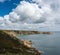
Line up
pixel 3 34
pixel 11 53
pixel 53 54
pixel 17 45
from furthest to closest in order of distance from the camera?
pixel 53 54 < pixel 3 34 < pixel 17 45 < pixel 11 53

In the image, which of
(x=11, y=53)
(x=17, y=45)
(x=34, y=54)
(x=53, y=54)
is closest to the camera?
(x=11, y=53)

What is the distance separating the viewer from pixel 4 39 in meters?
47.4

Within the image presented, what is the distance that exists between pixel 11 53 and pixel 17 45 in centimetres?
616

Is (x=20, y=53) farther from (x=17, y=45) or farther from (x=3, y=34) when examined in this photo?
(x=3, y=34)

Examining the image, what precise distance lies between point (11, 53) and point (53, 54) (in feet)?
145

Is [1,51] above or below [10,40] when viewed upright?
below

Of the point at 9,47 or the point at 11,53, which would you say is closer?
the point at 11,53

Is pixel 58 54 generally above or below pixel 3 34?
below

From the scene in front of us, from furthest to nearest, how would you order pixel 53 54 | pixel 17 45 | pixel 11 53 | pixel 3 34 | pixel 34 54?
pixel 53 54 → pixel 3 34 → pixel 17 45 → pixel 34 54 → pixel 11 53

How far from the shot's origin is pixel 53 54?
267 feet

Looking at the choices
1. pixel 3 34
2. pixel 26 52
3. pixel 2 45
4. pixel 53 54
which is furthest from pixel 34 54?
pixel 53 54

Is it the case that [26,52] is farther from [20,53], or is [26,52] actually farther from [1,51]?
[1,51]

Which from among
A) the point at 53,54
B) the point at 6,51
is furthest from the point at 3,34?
the point at 53,54

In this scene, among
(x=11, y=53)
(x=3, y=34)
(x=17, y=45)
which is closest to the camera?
(x=11, y=53)
